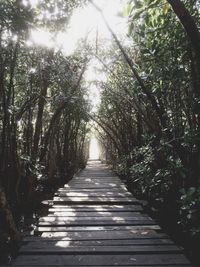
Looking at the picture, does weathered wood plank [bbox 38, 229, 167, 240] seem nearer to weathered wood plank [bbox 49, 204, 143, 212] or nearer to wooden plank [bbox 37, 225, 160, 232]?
wooden plank [bbox 37, 225, 160, 232]

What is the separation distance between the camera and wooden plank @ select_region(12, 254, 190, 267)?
416cm

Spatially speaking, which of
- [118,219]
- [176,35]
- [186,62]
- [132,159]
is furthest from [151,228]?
[132,159]

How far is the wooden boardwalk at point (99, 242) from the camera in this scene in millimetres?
4245

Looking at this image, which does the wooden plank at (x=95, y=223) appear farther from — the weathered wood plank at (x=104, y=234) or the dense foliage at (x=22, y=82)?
the dense foliage at (x=22, y=82)

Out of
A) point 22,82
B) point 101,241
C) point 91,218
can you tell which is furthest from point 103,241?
point 22,82

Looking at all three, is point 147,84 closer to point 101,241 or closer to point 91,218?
point 91,218

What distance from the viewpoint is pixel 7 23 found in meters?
5.14

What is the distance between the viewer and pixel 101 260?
4.30m

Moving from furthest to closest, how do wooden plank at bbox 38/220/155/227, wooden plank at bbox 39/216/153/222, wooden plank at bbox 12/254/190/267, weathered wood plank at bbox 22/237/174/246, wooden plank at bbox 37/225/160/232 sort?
wooden plank at bbox 39/216/153/222 < wooden plank at bbox 38/220/155/227 < wooden plank at bbox 37/225/160/232 < weathered wood plank at bbox 22/237/174/246 < wooden plank at bbox 12/254/190/267

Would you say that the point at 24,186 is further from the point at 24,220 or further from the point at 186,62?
the point at 186,62

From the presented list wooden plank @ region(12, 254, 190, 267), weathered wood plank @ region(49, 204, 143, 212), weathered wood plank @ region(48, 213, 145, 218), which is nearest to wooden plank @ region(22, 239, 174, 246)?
wooden plank @ region(12, 254, 190, 267)

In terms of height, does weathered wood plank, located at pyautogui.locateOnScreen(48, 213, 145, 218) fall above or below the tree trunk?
below

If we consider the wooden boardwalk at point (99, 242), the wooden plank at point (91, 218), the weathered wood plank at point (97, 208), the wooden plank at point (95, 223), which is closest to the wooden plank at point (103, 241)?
the wooden boardwalk at point (99, 242)

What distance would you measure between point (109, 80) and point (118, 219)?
7.58 metres
